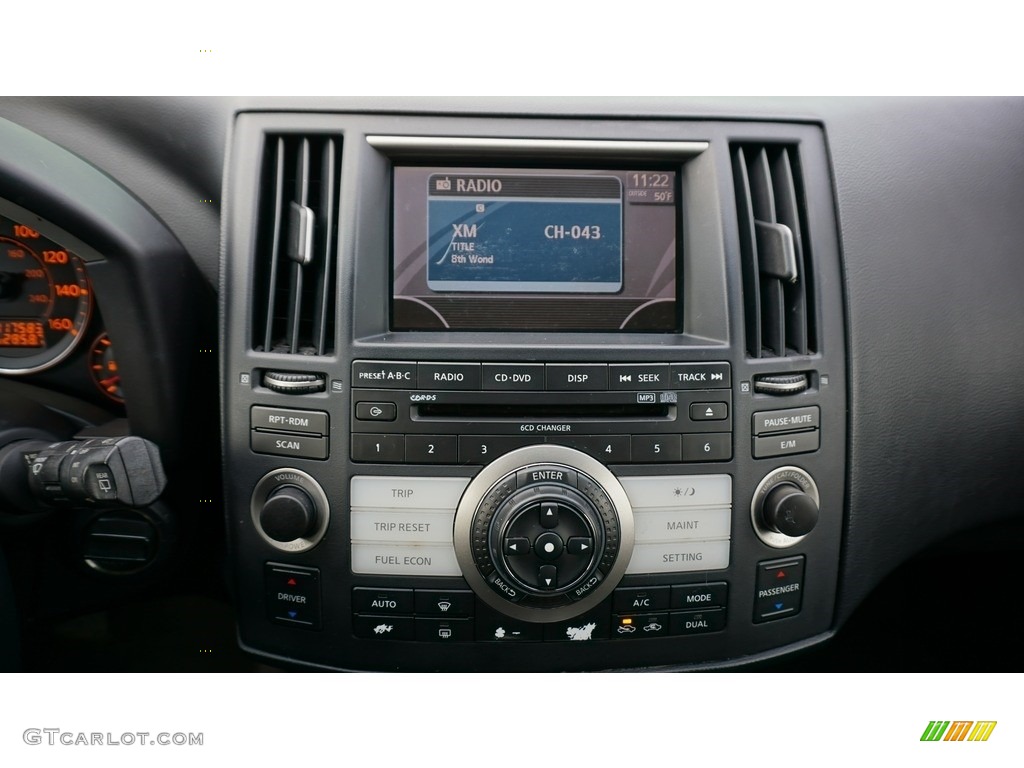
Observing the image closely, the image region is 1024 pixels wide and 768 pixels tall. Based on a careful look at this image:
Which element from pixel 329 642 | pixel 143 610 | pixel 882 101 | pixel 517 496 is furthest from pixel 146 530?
pixel 882 101

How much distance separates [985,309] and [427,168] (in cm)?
85

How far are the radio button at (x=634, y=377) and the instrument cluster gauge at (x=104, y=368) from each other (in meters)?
0.75

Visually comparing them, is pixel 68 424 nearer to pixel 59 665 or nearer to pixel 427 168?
pixel 59 665

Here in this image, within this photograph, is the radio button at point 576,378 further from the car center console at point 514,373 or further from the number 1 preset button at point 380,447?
the number 1 preset button at point 380,447

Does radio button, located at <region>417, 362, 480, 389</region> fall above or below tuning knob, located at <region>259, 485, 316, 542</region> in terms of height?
above

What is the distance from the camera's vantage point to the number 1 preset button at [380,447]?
903mm

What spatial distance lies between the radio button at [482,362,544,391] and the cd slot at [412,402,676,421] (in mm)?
24

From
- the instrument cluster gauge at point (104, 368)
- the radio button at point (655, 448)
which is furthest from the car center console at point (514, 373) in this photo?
the instrument cluster gauge at point (104, 368)

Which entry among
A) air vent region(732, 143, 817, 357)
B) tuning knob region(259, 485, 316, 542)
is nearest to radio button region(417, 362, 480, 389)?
tuning knob region(259, 485, 316, 542)

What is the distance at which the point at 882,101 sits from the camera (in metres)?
0.99

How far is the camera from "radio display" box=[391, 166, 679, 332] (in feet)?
2.97

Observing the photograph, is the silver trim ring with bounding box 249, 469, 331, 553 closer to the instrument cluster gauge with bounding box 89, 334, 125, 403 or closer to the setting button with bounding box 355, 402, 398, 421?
the setting button with bounding box 355, 402, 398, 421

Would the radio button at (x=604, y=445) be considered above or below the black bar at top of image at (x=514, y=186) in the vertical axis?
below
